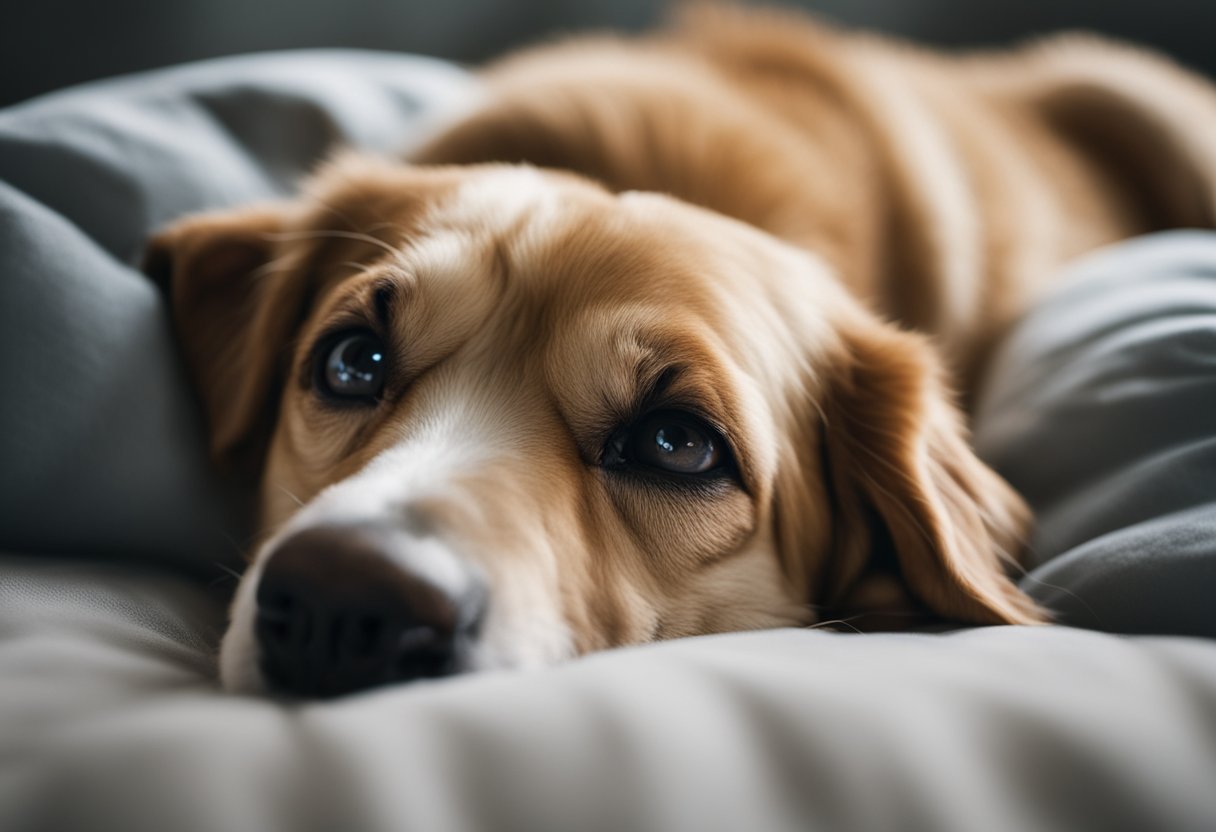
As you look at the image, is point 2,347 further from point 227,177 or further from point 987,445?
point 987,445

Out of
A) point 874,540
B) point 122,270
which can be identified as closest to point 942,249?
point 874,540

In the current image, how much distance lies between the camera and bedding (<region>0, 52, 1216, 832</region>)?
2.48ft

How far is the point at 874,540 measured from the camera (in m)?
1.71

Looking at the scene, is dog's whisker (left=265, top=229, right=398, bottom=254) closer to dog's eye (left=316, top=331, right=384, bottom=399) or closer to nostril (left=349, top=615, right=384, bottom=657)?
dog's eye (left=316, top=331, right=384, bottom=399)

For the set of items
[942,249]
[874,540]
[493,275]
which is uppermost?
[493,275]

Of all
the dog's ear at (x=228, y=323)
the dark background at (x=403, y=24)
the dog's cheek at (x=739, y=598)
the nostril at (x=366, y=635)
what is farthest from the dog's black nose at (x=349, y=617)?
the dark background at (x=403, y=24)

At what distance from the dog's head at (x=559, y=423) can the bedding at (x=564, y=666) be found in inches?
4.9

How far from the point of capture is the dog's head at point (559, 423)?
3.84 ft

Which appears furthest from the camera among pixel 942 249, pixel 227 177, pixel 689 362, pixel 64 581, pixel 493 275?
pixel 942 249

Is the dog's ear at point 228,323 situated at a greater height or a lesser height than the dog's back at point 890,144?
lesser

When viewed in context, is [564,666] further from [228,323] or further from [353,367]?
[228,323]

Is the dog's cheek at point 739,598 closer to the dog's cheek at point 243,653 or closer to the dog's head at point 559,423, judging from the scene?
the dog's head at point 559,423

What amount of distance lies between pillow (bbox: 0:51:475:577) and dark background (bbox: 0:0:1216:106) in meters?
1.05

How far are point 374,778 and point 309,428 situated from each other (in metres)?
0.96
